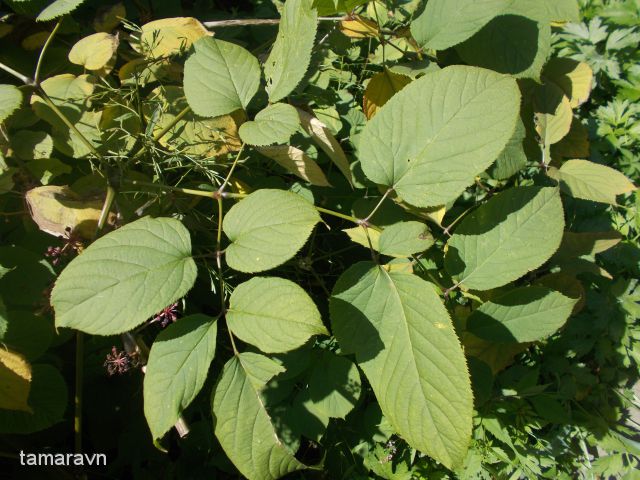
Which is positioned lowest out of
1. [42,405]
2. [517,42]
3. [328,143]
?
[42,405]

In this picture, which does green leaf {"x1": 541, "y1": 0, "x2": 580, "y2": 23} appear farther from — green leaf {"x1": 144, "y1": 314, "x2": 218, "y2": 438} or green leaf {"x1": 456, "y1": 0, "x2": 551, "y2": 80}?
green leaf {"x1": 144, "y1": 314, "x2": 218, "y2": 438}

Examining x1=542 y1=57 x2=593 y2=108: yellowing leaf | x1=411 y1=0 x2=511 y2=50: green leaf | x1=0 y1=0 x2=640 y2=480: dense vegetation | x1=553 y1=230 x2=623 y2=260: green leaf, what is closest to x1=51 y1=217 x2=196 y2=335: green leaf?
x1=0 y1=0 x2=640 y2=480: dense vegetation

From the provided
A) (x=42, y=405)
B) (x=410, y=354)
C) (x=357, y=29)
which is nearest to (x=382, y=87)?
(x=357, y=29)

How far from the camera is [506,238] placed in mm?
1244

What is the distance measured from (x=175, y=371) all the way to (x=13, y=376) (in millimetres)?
383

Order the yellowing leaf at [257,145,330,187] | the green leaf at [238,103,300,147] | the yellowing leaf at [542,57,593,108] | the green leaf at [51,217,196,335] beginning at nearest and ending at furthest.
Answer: the green leaf at [51,217,196,335]
the green leaf at [238,103,300,147]
the yellowing leaf at [257,145,330,187]
the yellowing leaf at [542,57,593,108]

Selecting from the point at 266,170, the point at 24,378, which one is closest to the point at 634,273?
the point at 266,170

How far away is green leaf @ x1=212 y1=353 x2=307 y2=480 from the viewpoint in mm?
1056

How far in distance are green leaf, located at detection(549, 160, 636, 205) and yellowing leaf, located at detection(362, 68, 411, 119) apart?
0.50m

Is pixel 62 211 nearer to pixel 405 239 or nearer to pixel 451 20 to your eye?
pixel 405 239

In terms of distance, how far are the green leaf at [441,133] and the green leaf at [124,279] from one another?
0.43 m

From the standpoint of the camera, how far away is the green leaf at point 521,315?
4.14ft

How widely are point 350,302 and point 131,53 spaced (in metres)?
1.06

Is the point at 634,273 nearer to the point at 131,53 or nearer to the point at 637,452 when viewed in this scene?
the point at 637,452
